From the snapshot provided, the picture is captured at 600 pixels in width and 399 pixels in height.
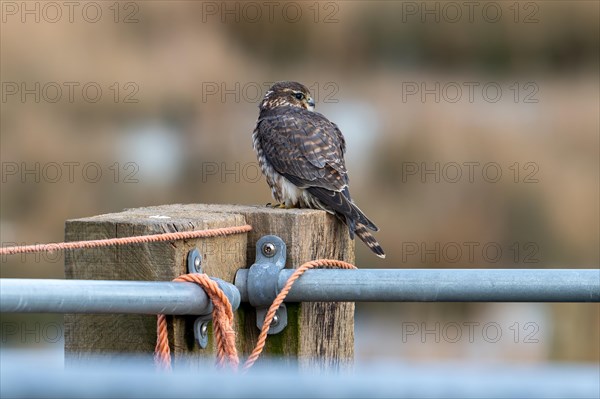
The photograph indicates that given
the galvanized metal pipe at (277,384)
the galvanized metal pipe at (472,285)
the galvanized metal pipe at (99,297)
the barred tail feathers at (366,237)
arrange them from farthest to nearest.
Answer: the barred tail feathers at (366,237) < the galvanized metal pipe at (472,285) < the galvanized metal pipe at (99,297) < the galvanized metal pipe at (277,384)

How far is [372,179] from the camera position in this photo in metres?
7.54

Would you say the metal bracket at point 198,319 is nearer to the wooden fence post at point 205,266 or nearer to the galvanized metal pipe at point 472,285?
the wooden fence post at point 205,266

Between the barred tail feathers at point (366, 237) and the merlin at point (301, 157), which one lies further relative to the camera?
the merlin at point (301, 157)

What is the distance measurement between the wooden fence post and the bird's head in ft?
7.20

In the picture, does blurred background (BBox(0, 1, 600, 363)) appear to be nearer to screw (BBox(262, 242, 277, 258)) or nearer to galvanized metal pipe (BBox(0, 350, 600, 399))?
screw (BBox(262, 242, 277, 258))

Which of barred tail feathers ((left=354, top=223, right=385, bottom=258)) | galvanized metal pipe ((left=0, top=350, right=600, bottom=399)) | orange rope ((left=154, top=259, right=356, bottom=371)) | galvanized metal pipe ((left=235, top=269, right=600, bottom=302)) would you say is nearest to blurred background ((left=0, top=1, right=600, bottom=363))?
barred tail feathers ((left=354, top=223, right=385, bottom=258))

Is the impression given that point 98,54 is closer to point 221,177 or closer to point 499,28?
point 221,177

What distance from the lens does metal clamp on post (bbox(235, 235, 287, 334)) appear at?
1850mm

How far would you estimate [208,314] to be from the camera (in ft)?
5.49

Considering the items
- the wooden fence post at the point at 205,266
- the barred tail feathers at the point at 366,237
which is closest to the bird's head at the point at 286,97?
the barred tail feathers at the point at 366,237

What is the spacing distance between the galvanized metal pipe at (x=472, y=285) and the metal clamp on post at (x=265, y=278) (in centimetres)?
19

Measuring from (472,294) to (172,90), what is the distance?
6.19 m

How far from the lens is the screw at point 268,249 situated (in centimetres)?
192

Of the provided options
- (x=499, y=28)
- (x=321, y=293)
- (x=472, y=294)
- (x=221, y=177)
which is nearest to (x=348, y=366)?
(x=321, y=293)
